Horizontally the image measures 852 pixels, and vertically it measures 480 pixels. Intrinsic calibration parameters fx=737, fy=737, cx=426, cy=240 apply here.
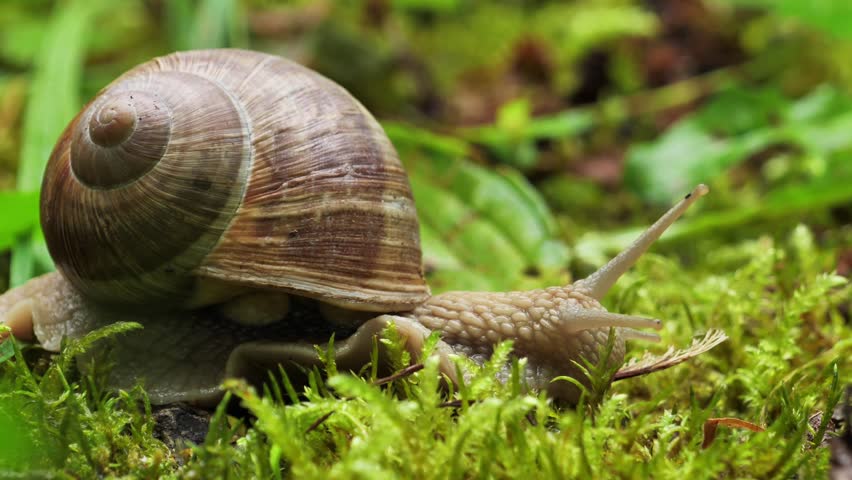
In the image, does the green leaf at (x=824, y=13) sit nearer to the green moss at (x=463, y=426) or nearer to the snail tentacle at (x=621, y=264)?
the green moss at (x=463, y=426)

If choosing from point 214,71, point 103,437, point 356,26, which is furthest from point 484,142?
point 103,437

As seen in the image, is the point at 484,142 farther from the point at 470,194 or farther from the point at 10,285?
the point at 10,285

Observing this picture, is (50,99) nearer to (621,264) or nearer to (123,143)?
(123,143)

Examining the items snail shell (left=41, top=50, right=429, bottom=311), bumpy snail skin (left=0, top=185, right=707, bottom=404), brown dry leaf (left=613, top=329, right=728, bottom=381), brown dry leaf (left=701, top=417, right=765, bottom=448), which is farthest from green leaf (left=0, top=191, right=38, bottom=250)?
brown dry leaf (left=701, top=417, right=765, bottom=448)

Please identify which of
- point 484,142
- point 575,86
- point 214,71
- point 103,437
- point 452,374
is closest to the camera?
point 103,437

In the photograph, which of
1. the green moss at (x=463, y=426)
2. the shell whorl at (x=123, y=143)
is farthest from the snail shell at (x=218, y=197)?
the green moss at (x=463, y=426)
